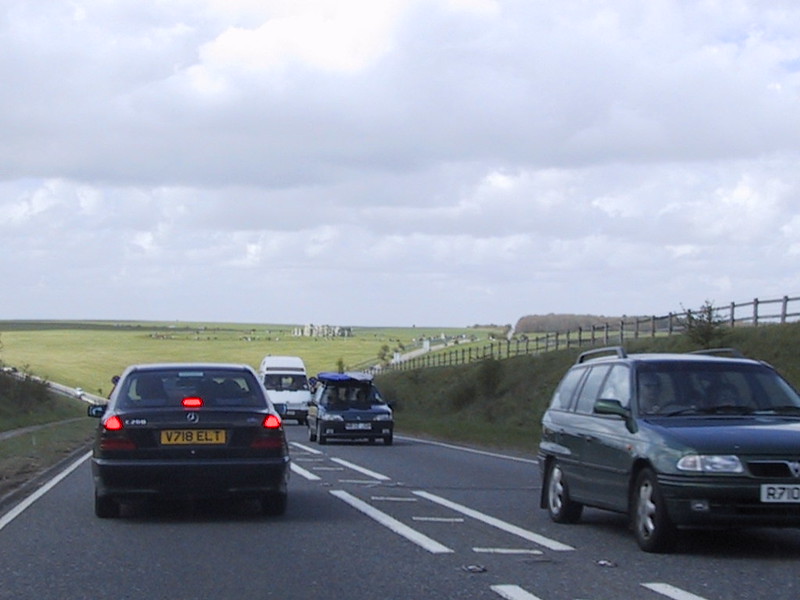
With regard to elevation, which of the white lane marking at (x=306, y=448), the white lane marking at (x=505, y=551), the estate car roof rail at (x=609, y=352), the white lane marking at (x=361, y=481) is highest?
the estate car roof rail at (x=609, y=352)

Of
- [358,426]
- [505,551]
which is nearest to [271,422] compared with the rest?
[505,551]

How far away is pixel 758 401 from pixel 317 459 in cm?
1478

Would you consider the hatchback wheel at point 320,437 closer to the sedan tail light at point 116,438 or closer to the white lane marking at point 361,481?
the white lane marking at point 361,481

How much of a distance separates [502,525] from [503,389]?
167 ft

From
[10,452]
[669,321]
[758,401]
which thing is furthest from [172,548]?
[669,321]

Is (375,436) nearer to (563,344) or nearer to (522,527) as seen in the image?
(522,527)

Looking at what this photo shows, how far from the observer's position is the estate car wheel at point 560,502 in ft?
45.1

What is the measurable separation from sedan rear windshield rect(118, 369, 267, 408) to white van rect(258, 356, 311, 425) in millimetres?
42392

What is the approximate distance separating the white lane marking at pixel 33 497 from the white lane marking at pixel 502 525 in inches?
182

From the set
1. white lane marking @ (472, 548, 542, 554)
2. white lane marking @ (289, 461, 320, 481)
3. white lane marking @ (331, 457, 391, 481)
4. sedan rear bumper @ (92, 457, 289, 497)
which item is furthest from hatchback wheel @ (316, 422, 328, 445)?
white lane marking @ (472, 548, 542, 554)

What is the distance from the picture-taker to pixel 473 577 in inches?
397

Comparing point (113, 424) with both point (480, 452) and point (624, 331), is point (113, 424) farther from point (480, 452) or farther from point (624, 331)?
point (624, 331)

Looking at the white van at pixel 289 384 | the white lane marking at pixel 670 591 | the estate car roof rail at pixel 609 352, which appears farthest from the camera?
the white van at pixel 289 384

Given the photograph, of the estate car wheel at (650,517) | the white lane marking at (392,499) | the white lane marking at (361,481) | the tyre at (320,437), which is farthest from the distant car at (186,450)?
the tyre at (320,437)
